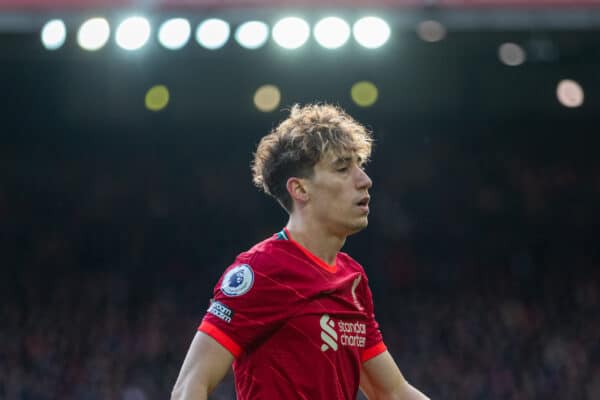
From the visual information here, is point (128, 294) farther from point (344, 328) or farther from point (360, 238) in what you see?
point (344, 328)

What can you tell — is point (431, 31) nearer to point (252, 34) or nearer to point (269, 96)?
point (252, 34)

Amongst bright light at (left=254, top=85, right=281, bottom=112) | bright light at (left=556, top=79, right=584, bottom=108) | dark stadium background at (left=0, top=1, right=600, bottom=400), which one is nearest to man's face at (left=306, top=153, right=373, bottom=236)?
dark stadium background at (left=0, top=1, right=600, bottom=400)

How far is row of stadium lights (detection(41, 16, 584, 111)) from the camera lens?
10.3 m

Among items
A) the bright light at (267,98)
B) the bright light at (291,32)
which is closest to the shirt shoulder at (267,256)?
the bright light at (291,32)

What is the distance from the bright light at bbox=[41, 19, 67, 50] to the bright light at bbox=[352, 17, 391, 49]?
3.40 meters

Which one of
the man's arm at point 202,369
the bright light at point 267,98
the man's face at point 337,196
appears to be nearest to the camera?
the man's arm at point 202,369

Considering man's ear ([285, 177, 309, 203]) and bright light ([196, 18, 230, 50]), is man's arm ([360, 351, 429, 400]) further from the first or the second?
bright light ([196, 18, 230, 50])

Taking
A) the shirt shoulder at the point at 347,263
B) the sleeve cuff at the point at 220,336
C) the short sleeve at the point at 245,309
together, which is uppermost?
the shirt shoulder at the point at 347,263

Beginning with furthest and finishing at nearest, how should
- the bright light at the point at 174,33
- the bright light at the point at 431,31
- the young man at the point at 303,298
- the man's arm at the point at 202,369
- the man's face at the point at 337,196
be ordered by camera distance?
the bright light at the point at 174,33, the bright light at the point at 431,31, the man's face at the point at 337,196, the young man at the point at 303,298, the man's arm at the point at 202,369

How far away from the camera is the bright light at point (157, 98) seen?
1288 cm

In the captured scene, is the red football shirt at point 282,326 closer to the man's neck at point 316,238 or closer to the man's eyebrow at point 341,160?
the man's neck at point 316,238

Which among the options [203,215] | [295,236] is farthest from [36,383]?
[295,236]

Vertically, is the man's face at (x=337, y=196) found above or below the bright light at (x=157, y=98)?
below

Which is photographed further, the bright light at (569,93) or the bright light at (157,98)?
the bright light at (569,93)
